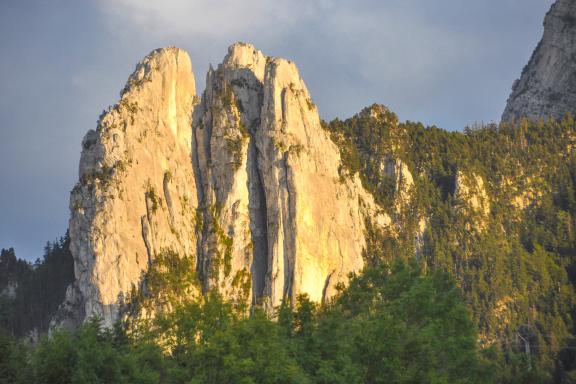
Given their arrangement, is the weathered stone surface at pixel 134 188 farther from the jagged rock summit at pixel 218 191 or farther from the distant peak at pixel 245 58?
the distant peak at pixel 245 58

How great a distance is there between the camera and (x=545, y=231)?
148250mm

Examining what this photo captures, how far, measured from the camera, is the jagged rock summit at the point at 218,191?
116562 millimetres

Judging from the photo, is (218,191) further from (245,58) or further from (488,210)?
→ (488,210)

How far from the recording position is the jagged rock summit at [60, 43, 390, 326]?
116562mm

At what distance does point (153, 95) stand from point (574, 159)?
254 feet

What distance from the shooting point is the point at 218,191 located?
423 feet

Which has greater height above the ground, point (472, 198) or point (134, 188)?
point (472, 198)

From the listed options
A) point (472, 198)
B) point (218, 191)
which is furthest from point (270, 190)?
point (472, 198)

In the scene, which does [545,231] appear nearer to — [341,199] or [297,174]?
[341,199]

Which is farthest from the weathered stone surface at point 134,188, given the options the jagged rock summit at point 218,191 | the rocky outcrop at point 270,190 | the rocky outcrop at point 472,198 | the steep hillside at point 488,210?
the rocky outcrop at point 472,198

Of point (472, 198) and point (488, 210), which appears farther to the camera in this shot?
point (472, 198)

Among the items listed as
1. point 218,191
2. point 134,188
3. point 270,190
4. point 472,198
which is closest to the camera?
point 134,188

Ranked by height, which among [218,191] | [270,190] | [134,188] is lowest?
[134,188]

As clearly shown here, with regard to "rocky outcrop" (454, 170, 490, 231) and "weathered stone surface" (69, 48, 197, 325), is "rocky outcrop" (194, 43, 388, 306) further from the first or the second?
"rocky outcrop" (454, 170, 490, 231)
